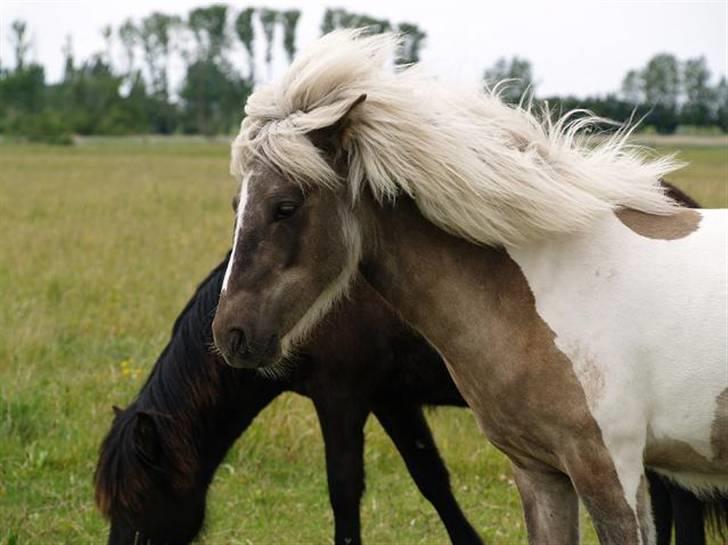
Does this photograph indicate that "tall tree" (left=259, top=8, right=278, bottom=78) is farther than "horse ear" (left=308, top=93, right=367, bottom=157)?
Yes

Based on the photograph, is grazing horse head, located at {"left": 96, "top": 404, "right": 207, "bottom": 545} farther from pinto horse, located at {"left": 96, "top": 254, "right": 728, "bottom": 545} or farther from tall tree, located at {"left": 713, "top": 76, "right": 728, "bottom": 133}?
tall tree, located at {"left": 713, "top": 76, "right": 728, "bottom": 133}

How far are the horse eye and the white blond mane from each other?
0.08m

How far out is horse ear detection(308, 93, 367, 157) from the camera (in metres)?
3.22

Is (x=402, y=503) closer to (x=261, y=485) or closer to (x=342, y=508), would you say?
(x=261, y=485)

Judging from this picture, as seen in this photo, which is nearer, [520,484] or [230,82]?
[520,484]

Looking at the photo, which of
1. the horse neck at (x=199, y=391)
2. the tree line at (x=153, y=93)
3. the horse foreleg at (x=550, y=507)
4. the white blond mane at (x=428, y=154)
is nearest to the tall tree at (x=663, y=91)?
the white blond mane at (x=428, y=154)

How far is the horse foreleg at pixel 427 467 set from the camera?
5047 millimetres

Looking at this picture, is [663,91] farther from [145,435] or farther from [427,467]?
[145,435]

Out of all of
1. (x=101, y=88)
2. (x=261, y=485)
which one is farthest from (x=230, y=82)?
(x=261, y=485)

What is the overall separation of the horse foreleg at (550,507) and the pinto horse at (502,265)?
14 cm

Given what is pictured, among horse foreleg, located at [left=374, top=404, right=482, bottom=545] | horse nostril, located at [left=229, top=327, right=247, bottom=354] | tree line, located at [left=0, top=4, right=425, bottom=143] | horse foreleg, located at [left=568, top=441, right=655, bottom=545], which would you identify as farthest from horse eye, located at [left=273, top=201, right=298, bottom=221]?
tree line, located at [left=0, top=4, right=425, bottom=143]

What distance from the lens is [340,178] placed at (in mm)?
3281

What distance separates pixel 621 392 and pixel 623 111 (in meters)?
3.24

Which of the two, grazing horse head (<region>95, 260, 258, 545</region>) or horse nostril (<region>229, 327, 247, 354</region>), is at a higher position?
horse nostril (<region>229, 327, 247, 354</region>)
